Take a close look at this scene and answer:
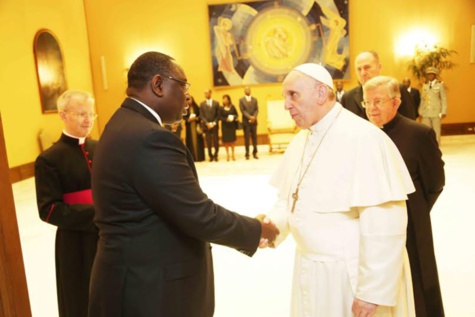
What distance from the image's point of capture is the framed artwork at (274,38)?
39.8 feet

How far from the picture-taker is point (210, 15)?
12383 millimetres

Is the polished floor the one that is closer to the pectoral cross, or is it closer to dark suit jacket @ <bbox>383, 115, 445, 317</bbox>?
dark suit jacket @ <bbox>383, 115, 445, 317</bbox>

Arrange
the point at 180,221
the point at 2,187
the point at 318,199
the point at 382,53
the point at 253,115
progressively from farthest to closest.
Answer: the point at 382,53 < the point at 253,115 < the point at 318,199 < the point at 180,221 < the point at 2,187

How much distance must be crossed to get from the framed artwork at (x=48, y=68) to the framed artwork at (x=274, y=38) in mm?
4406

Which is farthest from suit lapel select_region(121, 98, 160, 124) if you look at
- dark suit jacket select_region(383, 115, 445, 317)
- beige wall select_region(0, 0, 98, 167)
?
beige wall select_region(0, 0, 98, 167)

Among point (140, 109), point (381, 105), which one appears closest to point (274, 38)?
point (381, 105)

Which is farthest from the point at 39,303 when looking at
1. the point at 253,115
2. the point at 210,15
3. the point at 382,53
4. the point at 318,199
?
the point at 382,53

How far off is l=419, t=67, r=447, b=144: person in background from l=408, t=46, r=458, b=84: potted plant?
25.6 inches

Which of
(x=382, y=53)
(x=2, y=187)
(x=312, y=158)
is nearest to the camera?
(x=2, y=187)

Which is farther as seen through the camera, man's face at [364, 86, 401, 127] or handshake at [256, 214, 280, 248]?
man's face at [364, 86, 401, 127]

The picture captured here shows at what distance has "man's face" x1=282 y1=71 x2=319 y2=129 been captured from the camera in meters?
1.73

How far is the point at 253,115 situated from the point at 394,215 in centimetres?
981

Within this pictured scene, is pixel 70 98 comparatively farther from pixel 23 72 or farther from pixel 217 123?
pixel 217 123

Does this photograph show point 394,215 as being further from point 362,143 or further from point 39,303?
point 39,303
